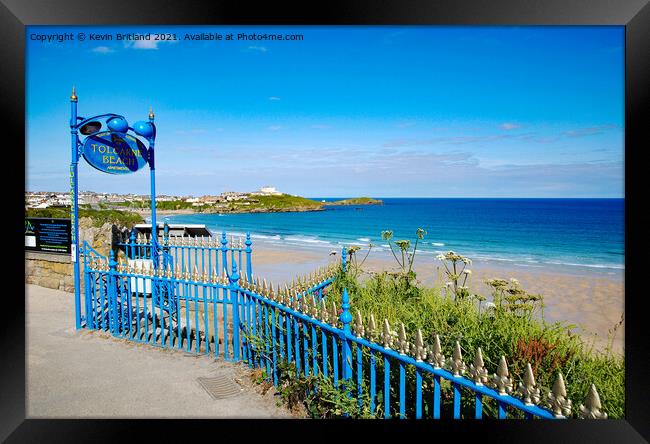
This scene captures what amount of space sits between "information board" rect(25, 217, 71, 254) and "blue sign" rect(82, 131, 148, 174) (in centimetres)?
304

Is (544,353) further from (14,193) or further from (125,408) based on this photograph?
(14,193)

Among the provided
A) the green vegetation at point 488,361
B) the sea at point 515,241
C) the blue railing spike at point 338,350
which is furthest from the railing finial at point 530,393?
the sea at point 515,241

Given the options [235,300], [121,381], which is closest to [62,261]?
[121,381]

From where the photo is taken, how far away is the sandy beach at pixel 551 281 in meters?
10.6

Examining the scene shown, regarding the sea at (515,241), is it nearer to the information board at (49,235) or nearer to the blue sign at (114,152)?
the information board at (49,235)

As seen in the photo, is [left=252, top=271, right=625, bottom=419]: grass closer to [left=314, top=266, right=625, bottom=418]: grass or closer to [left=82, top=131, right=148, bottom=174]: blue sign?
[left=314, top=266, right=625, bottom=418]: grass

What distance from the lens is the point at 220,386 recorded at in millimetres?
4738

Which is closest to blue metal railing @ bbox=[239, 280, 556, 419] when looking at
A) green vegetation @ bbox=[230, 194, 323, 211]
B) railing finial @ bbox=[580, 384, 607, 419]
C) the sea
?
railing finial @ bbox=[580, 384, 607, 419]

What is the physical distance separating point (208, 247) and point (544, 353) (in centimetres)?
720

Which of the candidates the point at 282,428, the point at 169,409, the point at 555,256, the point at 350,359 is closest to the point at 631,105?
the point at 350,359

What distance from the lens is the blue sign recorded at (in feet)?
21.7

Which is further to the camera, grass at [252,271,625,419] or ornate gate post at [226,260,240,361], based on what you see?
ornate gate post at [226,260,240,361]

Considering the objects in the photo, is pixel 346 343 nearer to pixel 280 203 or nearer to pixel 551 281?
pixel 551 281

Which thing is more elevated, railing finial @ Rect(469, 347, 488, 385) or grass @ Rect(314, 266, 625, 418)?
railing finial @ Rect(469, 347, 488, 385)
